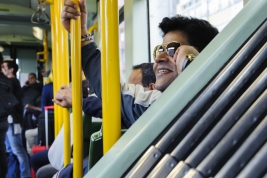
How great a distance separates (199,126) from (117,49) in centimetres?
33

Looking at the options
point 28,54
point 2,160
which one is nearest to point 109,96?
point 2,160

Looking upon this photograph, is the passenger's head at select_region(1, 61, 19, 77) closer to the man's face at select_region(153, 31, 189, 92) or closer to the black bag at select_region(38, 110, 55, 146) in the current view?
the black bag at select_region(38, 110, 55, 146)

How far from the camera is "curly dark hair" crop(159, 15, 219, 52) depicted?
1.46 metres

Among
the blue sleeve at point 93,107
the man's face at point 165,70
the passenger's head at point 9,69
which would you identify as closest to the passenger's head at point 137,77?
the blue sleeve at point 93,107

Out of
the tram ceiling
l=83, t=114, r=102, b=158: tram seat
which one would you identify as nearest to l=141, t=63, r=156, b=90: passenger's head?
l=83, t=114, r=102, b=158: tram seat

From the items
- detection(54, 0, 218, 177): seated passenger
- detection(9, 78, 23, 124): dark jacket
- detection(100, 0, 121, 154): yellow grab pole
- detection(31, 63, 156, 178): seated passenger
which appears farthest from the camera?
detection(9, 78, 23, 124): dark jacket

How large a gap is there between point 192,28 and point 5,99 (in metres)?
2.07

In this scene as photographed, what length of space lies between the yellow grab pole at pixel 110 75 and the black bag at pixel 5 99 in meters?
2.33

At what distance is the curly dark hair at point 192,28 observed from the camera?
1.46m

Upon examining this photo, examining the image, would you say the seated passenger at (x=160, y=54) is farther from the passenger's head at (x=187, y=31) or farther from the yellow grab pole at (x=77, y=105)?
the yellow grab pole at (x=77, y=105)

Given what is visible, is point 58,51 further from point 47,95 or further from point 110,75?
point 47,95

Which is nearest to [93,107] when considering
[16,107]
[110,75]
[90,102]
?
[90,102]

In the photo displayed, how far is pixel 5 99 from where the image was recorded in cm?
299

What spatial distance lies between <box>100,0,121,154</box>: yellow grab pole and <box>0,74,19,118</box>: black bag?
2.33m
